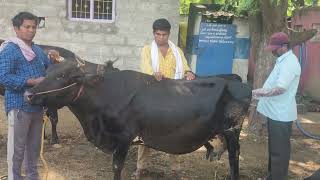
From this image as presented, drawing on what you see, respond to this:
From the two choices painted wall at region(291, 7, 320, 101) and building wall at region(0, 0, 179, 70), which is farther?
painted wall at region(291, 7, 320, 101)

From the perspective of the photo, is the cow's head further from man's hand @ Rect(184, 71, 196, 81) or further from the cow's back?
man's hand @ Rect(184, 71, 196, 81)

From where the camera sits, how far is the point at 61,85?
424cm

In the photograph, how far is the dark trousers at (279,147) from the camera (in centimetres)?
502

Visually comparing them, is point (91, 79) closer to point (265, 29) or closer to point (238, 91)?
point (238, 91)

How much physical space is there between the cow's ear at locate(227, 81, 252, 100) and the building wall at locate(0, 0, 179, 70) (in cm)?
541

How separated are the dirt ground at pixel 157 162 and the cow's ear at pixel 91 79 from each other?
4.77 feet

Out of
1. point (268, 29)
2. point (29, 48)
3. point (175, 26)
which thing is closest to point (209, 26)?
point (175, 26)

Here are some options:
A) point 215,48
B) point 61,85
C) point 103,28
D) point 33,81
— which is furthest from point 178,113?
point 215,48

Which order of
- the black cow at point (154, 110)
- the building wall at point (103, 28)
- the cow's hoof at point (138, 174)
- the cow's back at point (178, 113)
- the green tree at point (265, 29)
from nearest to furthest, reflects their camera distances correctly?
the black cow at point (154, 110) → the cow's back at point (178, 113) → the cow's hoof at point (138, 174) → the green tree at point (265, 29) → the building wall at point (103, 28)

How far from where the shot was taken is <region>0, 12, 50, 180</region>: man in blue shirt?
4074 millimetres

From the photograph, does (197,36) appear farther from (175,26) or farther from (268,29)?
(268,29)

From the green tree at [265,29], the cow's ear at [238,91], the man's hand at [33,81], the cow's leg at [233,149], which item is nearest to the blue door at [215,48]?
the green tree at [265,29]

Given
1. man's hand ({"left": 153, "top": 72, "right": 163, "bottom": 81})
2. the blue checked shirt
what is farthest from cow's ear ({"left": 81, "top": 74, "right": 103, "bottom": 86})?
man's hand ({"left": 153, "top": 72, "right": 163, "bottom": 81})

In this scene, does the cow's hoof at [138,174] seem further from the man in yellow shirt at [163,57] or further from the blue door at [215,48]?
the blue door at [215,48]
